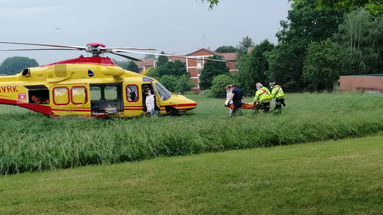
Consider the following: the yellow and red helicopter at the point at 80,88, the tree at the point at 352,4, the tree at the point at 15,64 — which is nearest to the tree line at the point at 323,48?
the yellow and red helicopter at the point at 80,88

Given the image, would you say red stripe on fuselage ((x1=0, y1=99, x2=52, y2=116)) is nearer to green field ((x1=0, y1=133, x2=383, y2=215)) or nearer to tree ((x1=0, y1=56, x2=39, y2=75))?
green field ((x1=0, y1=133, x2=383, y2=215))

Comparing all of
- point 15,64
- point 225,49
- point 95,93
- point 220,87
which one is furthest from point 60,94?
point 225,49

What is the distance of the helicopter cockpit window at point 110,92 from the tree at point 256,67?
4920 cm

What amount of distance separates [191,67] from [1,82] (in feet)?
318

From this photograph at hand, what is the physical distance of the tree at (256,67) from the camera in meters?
66.4

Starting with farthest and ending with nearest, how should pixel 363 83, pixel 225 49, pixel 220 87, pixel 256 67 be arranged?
1. pixel 225 49
2. pixel 256 67
3. pixel 220 87
4. pixel 363 83

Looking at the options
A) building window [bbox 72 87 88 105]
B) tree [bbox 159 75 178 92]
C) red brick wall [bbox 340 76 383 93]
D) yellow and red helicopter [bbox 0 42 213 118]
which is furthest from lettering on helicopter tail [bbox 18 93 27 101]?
tree [bbox 159 75 178 92]

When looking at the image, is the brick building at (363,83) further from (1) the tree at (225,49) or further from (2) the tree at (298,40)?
(1) the tree at (225,49)

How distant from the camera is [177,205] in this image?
5984 millimetres

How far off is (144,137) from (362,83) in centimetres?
2949

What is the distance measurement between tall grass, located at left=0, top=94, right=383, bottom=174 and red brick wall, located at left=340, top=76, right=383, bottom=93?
20605 mm

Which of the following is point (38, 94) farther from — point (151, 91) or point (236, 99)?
point (236, 99)

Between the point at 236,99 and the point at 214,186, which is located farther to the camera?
the point at 236,99

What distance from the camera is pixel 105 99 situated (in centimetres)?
1823
